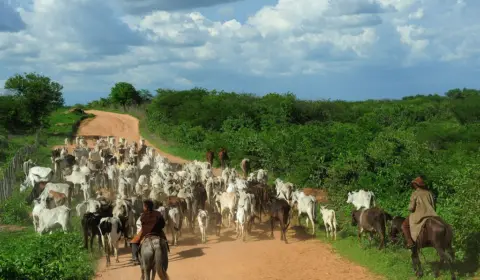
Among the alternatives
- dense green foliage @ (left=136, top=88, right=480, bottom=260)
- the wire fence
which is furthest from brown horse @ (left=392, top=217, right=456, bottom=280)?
the wire fence

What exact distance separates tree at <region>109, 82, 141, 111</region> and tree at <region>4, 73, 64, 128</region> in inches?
1107

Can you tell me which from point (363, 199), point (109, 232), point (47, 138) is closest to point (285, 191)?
point (363, 199)

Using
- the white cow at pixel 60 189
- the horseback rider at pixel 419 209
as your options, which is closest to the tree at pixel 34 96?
the white cow at pixel 60 189

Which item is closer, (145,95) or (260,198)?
(260,198)

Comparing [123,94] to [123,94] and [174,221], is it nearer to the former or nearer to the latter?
[123,94]

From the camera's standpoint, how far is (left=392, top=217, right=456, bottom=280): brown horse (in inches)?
448

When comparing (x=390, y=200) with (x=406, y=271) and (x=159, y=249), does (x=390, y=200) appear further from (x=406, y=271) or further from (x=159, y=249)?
(x=159, y=249)

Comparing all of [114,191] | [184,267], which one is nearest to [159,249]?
[184,267]

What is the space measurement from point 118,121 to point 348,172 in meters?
35.9

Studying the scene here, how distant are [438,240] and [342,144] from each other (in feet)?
41.3

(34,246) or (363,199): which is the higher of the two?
(363,199)

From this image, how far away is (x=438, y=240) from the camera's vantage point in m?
11.5

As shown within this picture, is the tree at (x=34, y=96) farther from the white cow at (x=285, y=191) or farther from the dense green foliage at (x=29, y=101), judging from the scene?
the white cow at (x=285, y=191)

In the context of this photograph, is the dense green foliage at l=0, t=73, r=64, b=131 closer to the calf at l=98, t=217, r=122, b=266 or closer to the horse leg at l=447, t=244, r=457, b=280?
the calf at l=98, t=217, r=122, b=266
